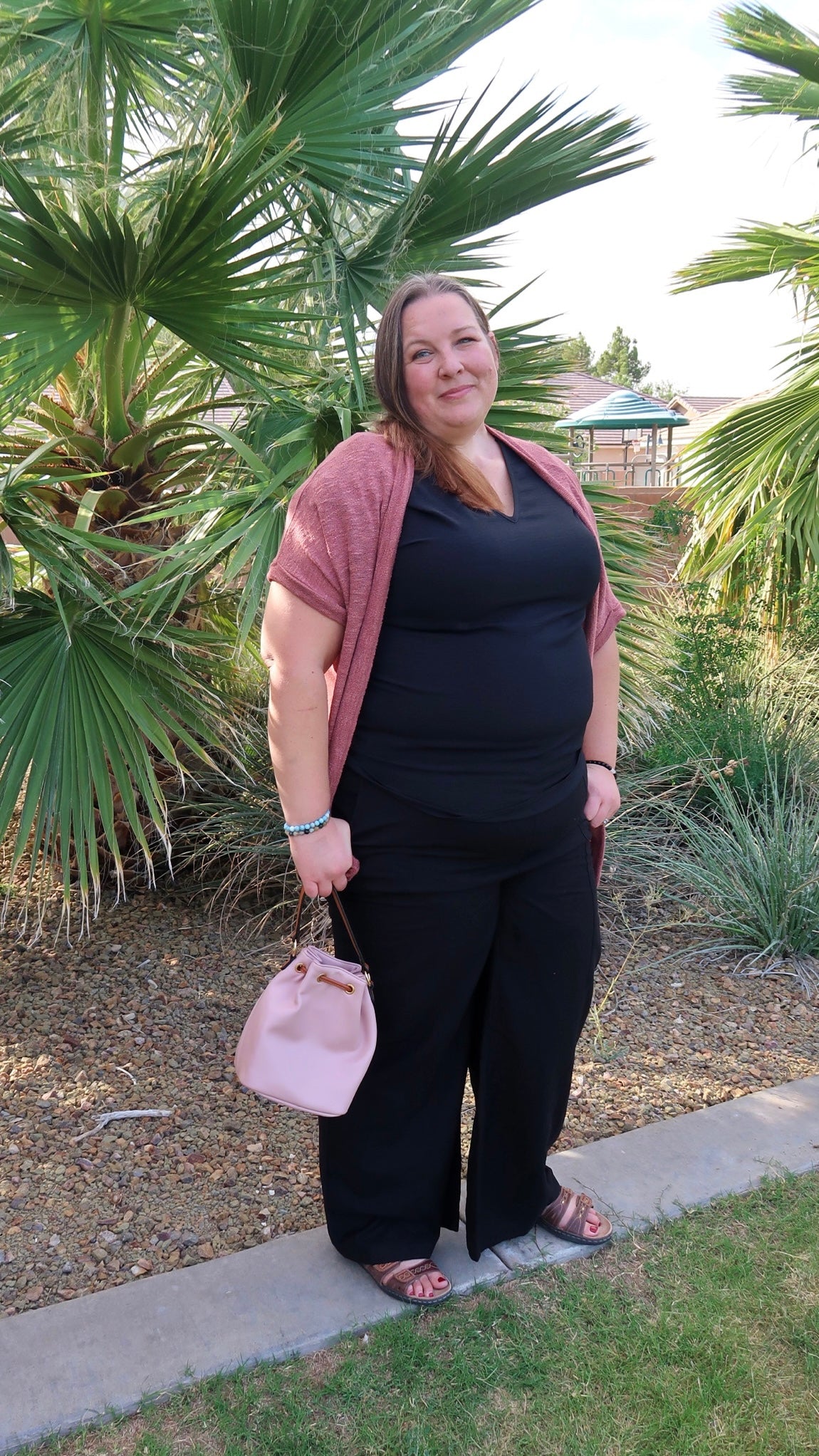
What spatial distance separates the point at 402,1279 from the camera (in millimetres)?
2303

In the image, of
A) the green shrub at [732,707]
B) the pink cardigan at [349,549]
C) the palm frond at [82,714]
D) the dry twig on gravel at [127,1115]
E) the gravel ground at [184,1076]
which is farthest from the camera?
the green shrub at [732,707]

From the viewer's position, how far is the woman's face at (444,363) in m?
2.04

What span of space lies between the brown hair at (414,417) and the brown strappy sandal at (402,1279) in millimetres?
1568

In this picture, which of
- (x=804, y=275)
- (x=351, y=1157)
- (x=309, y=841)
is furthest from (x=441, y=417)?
(x=804, y=275)

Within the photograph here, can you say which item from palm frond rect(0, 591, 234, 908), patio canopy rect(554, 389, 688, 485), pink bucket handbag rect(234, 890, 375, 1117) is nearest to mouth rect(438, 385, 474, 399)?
pink bucket handbag rect(234, 890, 375, 1117)

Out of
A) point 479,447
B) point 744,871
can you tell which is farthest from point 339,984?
point 744,871

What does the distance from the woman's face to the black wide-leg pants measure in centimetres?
69

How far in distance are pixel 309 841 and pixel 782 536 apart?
517 cm

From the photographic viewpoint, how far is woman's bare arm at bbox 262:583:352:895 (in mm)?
1972

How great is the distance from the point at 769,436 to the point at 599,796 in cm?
496

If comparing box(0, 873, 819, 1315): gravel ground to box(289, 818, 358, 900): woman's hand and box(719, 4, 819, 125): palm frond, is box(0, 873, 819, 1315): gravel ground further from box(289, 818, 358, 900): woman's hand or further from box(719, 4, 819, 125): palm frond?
box(719, 4, 819, 125): palm frond

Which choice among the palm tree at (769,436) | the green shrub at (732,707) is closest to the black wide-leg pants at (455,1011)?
the green shrub at (732,707)

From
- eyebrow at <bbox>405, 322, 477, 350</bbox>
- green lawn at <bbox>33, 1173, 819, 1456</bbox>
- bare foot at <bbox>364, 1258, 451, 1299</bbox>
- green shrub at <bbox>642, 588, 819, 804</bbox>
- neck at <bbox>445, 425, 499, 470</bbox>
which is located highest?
eyebrow at <bbox>405, 322, 477, 350</bbox>

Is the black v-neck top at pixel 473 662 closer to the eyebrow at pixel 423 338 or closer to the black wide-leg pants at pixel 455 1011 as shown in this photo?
the black wide-leg pants at pixel 455 1011
